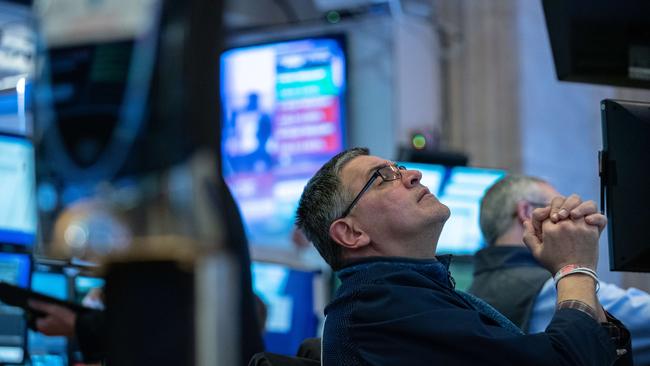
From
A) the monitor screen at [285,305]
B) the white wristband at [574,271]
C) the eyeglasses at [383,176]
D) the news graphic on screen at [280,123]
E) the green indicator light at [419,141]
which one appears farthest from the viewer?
the news graphic on screen at [280,123]

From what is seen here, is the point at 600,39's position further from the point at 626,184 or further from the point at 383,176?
the point at 383,176

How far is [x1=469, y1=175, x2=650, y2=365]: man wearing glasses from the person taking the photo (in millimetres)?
2916

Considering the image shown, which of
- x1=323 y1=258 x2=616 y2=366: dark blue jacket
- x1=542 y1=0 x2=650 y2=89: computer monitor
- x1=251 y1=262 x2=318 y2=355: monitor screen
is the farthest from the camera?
x1=251 y1=262 x2=318 y2=355: monitor screen

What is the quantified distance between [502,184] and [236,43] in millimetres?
5331

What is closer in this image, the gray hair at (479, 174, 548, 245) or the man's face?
the man's face

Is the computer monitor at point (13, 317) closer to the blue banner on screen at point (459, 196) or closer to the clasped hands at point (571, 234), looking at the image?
the blue banner on screen at point (459, 196)

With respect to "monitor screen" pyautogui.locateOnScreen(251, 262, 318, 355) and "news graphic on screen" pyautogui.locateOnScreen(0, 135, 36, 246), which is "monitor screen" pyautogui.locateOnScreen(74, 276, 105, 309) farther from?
"monitor screen" pyautogui.locateOnScreen(251, 262, 318, 355)

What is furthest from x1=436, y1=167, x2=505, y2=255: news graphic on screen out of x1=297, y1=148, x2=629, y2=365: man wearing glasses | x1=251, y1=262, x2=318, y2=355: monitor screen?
x1=297, y1=148, x2=629, y2=365: man wearing glasses

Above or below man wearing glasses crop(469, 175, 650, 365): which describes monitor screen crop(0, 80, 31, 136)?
above

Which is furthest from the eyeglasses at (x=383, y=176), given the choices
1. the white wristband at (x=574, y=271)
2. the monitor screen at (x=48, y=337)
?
the monitor screen at (x=48, y=337)

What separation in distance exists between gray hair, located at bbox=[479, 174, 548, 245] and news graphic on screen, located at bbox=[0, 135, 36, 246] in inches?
58.3

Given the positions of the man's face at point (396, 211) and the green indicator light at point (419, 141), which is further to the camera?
the green indicator light at point (419, 141)

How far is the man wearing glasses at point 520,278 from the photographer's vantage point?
2.92 metres

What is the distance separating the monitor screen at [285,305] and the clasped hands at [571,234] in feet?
5.69
